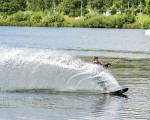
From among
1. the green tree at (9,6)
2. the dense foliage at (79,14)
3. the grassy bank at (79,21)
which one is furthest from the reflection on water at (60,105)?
the green tree at (9,6)

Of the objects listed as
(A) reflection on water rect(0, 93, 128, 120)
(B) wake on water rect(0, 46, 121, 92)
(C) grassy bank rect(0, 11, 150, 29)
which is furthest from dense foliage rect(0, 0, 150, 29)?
(A) reflection on water rect(0, 93, 128, 120)

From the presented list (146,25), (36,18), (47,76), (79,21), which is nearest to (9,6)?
(36,18)

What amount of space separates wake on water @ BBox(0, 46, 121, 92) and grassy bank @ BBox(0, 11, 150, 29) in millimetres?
102467

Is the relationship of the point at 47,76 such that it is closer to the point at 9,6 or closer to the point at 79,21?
the point at 79,21

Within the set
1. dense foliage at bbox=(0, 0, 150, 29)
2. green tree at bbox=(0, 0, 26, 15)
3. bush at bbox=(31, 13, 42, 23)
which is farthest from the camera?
green tree at bbox=(0, 0, 26, 15)

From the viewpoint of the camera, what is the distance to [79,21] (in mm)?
130250

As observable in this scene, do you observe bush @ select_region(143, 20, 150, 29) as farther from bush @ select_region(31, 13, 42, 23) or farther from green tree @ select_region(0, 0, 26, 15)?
green tree @ select_region(0, 0, 26, 15)

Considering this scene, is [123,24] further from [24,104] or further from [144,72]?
[24,104]

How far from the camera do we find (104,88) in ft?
59.1

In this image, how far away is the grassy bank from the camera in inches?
4958

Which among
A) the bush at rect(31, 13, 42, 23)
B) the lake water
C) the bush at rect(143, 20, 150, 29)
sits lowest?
the bush at rect(143, 20, 150, 29)

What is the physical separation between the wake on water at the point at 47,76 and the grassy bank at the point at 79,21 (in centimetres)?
10247

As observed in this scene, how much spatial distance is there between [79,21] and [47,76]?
11038 cm

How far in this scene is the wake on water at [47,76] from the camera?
17.9 m
